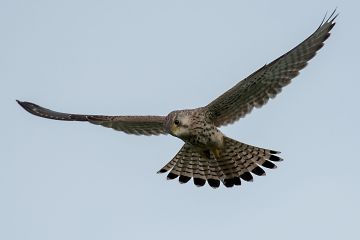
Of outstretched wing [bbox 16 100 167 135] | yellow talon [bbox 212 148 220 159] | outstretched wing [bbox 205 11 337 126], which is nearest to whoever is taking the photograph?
outstretched wing [bbox 205 11 337 126]

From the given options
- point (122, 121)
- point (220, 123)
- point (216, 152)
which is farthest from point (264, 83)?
point (122, 121)

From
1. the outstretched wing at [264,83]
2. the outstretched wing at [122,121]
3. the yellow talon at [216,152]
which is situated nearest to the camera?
the outstretched wing at [264,83]

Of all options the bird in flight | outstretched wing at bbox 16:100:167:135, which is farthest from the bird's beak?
outstretched wing at bbox 16:100:167:135

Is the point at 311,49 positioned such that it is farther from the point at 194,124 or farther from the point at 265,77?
the point at 194,124

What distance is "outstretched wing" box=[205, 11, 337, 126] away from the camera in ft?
44.9

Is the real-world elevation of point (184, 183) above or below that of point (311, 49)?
below

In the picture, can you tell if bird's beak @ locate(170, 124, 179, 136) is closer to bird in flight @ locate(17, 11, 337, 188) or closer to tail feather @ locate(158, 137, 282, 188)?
bird in flight @ locate(17, 11, 337, 188)

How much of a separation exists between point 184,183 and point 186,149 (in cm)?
61

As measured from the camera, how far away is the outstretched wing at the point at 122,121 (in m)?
14.8

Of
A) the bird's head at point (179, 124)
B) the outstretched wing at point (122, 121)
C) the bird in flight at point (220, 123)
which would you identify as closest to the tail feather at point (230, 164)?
the bird in flight at point (220, 123)

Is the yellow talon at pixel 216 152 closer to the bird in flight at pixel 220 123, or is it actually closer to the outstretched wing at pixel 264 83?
the bird in flight at pixel 220 123

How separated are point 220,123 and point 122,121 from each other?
5.53ft

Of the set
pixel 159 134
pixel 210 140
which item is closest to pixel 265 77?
pixel 210 140

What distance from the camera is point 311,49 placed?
1385cm
